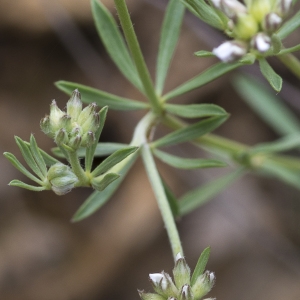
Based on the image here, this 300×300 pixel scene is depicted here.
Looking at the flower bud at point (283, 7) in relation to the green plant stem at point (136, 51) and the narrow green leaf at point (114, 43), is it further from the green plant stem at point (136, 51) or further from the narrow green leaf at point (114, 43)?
the narrow green leaf at point (114, 43)

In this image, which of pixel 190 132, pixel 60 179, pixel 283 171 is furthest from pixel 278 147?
pixel 60 179

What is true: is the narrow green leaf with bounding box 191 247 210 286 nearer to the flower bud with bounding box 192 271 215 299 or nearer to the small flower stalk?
the flower bud with bounding box 192 271 215 299

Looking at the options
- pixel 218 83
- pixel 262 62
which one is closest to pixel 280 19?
pixel 262 62

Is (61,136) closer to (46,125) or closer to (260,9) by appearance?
(46,125)

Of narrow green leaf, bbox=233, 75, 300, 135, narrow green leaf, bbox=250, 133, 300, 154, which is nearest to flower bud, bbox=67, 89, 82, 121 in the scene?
narrow green leaf, bbox=250, 133, 300, 154

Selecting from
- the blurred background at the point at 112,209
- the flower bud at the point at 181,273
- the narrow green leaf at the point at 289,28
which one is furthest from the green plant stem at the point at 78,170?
the blurred background at the point at 112,209

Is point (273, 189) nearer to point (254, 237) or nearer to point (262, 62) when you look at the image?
point (254, 237)
